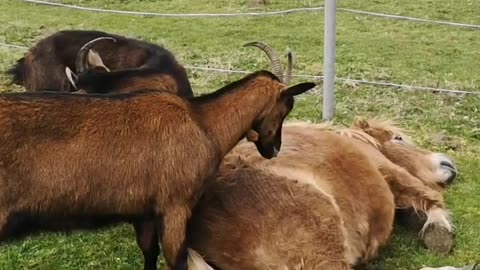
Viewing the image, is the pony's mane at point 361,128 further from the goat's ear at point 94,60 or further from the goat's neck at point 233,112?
the goat's ear at point 94,60

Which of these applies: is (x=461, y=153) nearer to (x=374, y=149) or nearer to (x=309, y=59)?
(x=374, y=149)

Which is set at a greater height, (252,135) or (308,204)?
(252,135)

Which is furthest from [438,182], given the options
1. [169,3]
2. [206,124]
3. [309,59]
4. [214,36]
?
[169,3]

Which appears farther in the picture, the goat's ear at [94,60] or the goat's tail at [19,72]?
the goat's tail at [19,72]

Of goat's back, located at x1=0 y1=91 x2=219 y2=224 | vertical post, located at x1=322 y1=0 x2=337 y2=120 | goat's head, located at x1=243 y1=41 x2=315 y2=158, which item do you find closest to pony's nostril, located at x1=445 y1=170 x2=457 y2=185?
vertical post, located at x1=322 y1=0 x2=337 y2=120

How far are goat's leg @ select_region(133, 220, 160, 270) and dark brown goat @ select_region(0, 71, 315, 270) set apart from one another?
0.02 meters

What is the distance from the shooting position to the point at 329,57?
7508 mm

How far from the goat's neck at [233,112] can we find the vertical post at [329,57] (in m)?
3.09

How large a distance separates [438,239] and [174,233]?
6.16 ft

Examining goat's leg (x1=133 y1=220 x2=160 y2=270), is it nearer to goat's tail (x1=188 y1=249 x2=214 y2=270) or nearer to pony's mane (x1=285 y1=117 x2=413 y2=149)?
goat's tail (x1=188 y1=249 x2=214 y2=270)

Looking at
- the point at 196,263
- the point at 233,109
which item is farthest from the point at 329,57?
the point at 196,263

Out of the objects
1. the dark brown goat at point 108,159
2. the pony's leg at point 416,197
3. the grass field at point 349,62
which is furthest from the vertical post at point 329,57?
the dark brown goat at point 108,159

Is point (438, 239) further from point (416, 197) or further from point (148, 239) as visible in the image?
point (148, 239)

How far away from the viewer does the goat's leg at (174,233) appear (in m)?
4.02
